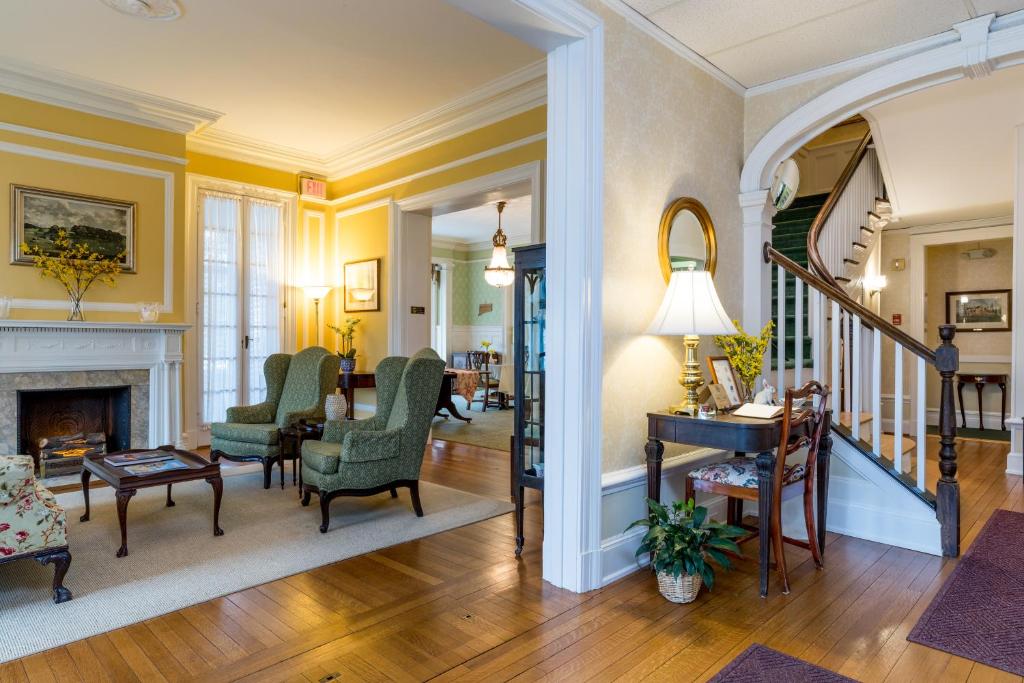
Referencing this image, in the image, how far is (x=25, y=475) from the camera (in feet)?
8.73

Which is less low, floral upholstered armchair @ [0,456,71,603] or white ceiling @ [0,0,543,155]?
white ceiling @ [0,0,543,155]

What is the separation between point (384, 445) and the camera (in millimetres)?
3799

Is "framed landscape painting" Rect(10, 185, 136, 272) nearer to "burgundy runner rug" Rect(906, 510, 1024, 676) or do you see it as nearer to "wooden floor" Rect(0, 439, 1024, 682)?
"wooden floor" Rect(0, 439, 1024, 682)

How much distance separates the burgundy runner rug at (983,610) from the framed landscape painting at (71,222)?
628 centimetres

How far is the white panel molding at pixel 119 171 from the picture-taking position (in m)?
5.09

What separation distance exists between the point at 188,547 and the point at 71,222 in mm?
3495

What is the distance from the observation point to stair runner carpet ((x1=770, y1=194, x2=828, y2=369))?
5.33 m

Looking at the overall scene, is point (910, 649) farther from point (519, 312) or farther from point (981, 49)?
point (981, 49)

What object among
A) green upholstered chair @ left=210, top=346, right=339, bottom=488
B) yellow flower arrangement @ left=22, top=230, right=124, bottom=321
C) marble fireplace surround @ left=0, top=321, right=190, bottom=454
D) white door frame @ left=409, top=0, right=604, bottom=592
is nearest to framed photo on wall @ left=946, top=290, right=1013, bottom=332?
white door frame @ left=409, top=0, right=604, bottom=592

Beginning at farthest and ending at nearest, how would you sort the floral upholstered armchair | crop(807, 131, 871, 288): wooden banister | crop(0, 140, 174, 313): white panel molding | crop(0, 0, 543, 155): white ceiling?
crop(0, 140, 174, 313): white panel molding < crop(807, 131, 871, 288): wooden banister < crop(0, 0, 543, 155): white ceiling < the floral upholstered armchair

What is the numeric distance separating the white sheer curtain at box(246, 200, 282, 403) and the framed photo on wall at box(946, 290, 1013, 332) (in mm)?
8445

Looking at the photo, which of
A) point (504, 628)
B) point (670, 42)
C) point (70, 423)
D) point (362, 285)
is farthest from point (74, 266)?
point (670, 42)

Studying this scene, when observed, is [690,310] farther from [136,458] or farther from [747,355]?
[136,458]

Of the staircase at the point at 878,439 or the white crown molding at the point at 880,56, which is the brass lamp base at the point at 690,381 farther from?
the white crown molding at the point at 880,56
